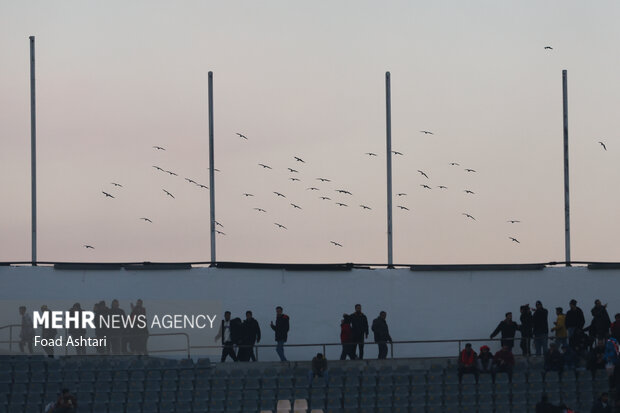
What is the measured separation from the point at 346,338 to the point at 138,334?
4.91 m

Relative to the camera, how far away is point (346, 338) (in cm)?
3728

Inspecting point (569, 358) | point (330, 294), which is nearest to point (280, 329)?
point (330, 294)

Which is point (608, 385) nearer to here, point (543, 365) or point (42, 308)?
point (543, 365)

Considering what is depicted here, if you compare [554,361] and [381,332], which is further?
[381,332]

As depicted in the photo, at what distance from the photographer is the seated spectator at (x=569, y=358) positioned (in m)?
36.0

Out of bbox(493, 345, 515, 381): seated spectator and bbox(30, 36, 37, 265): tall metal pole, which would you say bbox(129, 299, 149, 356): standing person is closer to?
bbox(30, 36, 37, 265): tall metal pole

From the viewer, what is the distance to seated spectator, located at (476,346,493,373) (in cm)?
3562

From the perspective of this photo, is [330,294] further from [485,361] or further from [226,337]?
[485,361]

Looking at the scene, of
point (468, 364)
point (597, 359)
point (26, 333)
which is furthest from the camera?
point (26, 333)

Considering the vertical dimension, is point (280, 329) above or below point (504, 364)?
above

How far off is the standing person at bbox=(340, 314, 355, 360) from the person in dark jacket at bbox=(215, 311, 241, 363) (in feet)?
8.12

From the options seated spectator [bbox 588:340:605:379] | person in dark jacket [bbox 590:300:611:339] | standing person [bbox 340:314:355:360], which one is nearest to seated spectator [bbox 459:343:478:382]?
seated spectator [bbox 588:340:605:379]

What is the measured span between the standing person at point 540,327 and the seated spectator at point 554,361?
1.13 metres

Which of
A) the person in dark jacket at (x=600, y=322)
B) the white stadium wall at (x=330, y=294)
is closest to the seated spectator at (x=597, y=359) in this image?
the person in dark jacket at (x=600, y=322)
